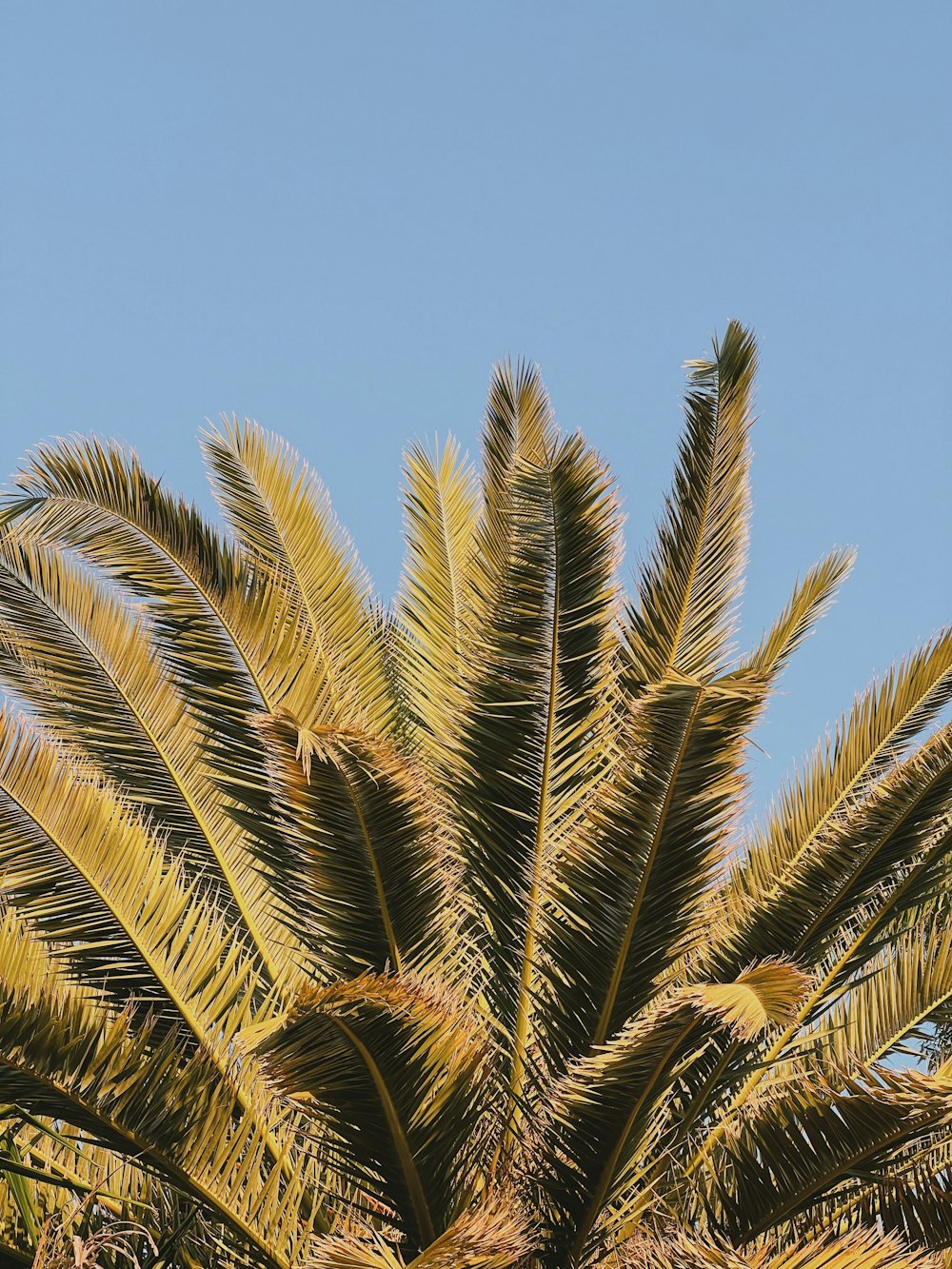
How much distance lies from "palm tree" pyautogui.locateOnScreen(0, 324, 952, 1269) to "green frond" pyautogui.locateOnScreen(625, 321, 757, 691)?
0.05ft

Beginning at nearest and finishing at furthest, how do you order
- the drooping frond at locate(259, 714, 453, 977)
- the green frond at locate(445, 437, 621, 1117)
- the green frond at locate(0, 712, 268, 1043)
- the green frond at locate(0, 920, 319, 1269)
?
the green frond at locate(0, 920, 319, 1269), the drooping frond at locate(259, 714, 453, 977), the green frond at locate(0, 712, 268, 1043), the green frond at locate(445, 437, 621, 1117)

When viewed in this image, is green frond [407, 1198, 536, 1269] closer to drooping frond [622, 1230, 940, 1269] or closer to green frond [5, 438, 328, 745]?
drooping frond [622, 1230, 940, 1269]

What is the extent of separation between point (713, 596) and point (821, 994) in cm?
180

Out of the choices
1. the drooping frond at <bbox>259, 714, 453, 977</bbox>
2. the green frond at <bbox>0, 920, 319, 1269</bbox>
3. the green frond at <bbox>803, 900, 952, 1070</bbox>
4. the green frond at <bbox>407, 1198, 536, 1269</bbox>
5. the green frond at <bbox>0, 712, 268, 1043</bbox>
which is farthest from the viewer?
the green frond at <bbox>803, 900, 952, 1070</bbox>

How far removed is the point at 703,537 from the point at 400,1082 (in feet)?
9.49

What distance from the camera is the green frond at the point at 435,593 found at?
25.5 ft

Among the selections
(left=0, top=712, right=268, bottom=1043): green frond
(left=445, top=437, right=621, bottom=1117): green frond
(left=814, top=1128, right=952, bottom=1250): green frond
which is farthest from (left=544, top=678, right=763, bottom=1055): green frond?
(left=0, top=712, right=268, bottom=1043): green frond

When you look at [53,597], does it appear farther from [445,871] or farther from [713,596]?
[713,596]

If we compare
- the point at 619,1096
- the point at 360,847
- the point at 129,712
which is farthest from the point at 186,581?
the point at 619,1096

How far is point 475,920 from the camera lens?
269 inches

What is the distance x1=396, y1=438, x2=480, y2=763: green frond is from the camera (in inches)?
306

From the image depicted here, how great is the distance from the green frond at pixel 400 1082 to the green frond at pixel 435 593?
6.01 feet

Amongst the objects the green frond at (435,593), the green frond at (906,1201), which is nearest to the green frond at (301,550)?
the green frond at (435,593)

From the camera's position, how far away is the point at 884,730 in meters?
7.34
